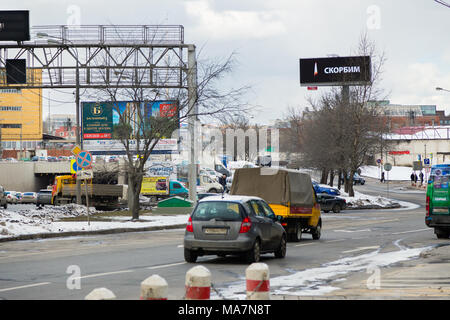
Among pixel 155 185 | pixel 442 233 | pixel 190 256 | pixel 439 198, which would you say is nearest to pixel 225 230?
pixel 190 256

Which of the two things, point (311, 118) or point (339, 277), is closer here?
point (339, 277)

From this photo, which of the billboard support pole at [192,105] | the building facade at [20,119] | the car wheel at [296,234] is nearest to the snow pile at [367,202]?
the billboard support pole at [192,105]

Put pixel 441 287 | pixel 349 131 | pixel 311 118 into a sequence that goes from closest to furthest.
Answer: pixel 441 287
pixel 349 131
pixel 311 118

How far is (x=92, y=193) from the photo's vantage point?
50.0 metres

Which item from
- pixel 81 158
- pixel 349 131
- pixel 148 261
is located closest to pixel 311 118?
pixel 349 131

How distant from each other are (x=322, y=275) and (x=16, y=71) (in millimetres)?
28835

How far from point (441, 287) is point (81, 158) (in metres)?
19.3

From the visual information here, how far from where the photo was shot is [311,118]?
244ft

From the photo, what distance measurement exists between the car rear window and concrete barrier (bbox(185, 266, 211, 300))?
32.5 feet

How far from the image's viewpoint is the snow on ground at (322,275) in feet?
37.7

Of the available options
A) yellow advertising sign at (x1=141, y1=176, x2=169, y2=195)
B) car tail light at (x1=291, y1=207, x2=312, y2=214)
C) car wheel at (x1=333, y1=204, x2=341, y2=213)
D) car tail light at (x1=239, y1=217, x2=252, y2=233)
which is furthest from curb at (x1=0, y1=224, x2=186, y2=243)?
yellow advertising sign at (x1=141, y1=176, x2=169, y2=195)

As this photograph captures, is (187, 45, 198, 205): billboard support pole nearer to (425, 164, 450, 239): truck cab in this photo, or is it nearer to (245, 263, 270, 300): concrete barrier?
(425, 164, 450, 239): truck cab

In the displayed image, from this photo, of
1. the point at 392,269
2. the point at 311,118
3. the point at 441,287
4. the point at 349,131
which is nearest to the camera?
the point at 441,287
